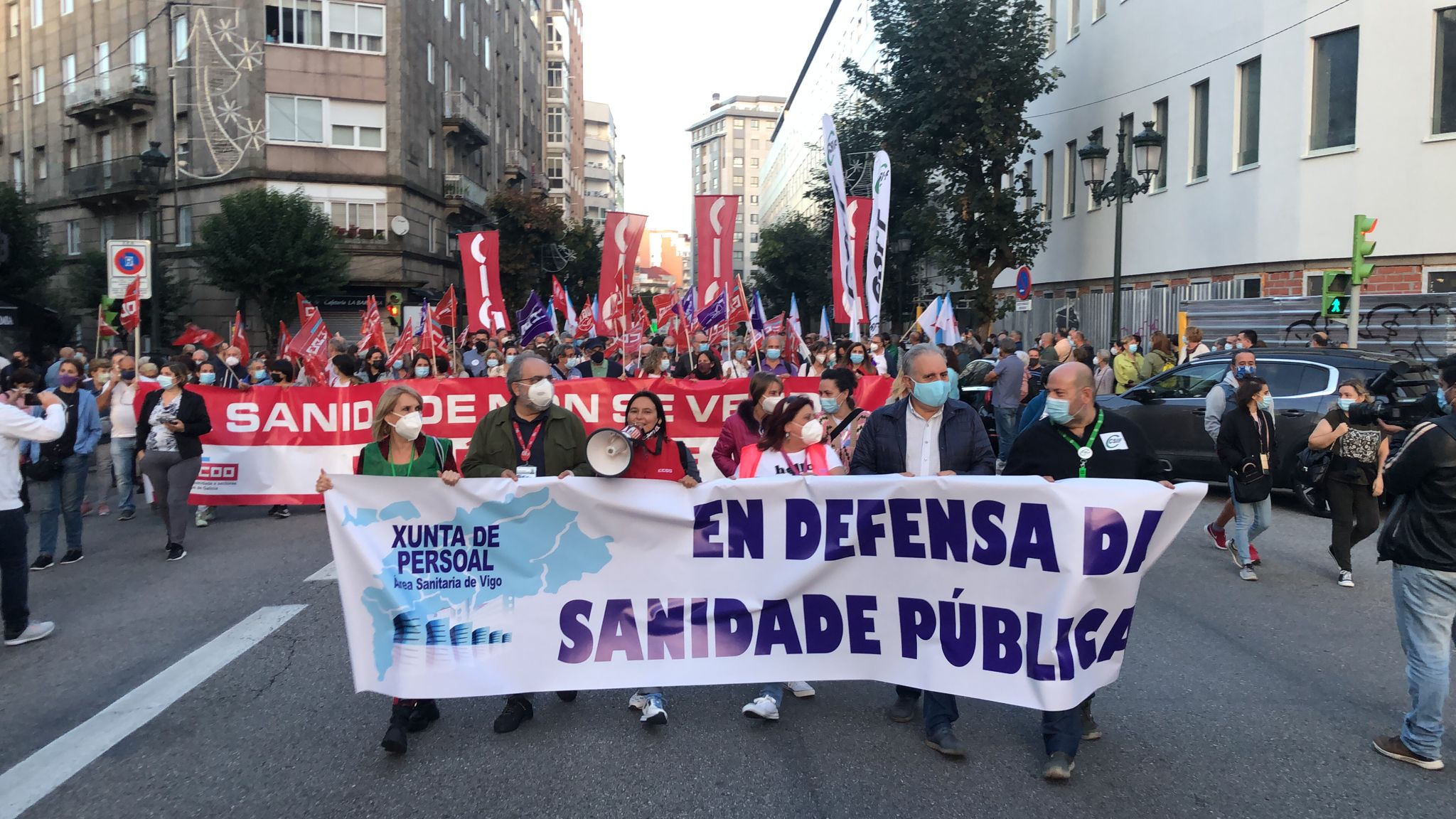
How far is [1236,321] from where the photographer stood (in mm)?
19859

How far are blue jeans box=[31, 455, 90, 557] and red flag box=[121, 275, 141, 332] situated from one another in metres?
8.12

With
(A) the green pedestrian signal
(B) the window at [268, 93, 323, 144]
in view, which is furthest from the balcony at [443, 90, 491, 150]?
(A) the green pedestrian signal

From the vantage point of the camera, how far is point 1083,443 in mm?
4859

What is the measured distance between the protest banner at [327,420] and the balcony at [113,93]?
31549mm

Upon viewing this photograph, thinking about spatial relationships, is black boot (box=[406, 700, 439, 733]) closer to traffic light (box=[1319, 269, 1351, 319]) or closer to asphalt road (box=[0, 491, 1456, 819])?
asphalt road (box=[0, 491, 1456, 819])

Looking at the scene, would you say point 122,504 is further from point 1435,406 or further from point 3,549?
point 1435,406

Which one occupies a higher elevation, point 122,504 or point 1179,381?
point 1179,381

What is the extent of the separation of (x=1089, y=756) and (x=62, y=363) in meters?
11.1

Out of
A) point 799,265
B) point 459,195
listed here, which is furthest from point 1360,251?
point 799,265

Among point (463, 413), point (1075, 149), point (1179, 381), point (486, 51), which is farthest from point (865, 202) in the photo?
point (486, 51)

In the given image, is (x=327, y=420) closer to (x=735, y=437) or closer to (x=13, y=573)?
(x=13, y=573)

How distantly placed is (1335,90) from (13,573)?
70.9 ft

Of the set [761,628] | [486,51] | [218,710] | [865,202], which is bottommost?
[218,710]

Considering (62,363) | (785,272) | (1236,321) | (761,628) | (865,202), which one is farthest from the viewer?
(785,272)
